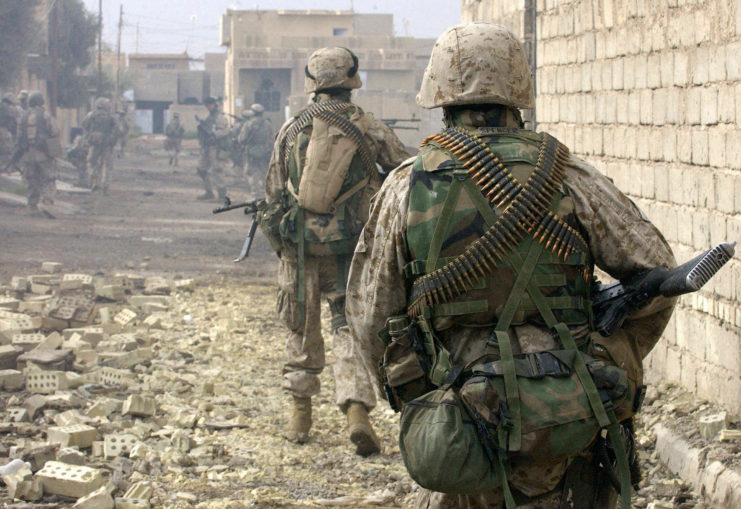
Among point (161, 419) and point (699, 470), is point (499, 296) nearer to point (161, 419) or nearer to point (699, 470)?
point (699, 470)

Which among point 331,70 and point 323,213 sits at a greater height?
point 331,70

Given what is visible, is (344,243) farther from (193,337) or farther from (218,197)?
(218,197)

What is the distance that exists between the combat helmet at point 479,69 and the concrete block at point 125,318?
640cm

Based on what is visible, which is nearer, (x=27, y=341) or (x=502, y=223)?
(x=502, y=223)

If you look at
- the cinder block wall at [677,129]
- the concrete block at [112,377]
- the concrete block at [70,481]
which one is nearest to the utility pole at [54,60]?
the concrete block at [112,377]

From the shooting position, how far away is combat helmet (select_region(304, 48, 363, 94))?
214 inches

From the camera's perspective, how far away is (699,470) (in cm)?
452

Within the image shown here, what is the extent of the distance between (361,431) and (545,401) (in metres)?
2.83

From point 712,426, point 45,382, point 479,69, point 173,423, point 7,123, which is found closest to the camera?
point 479,69

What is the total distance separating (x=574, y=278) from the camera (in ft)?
8.73

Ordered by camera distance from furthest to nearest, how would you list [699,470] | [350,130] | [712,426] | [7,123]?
[7,123], [350,130], [712,426], [699,470]

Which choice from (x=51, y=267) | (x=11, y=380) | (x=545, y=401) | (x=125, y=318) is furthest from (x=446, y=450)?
(x=51, y=267)

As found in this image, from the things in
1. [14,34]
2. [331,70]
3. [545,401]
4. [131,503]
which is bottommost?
[131,503]

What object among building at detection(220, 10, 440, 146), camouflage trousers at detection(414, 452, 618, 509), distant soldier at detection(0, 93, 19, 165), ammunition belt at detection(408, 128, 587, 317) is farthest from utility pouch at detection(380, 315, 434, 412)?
building at detection(220, 10, 440, 146)
